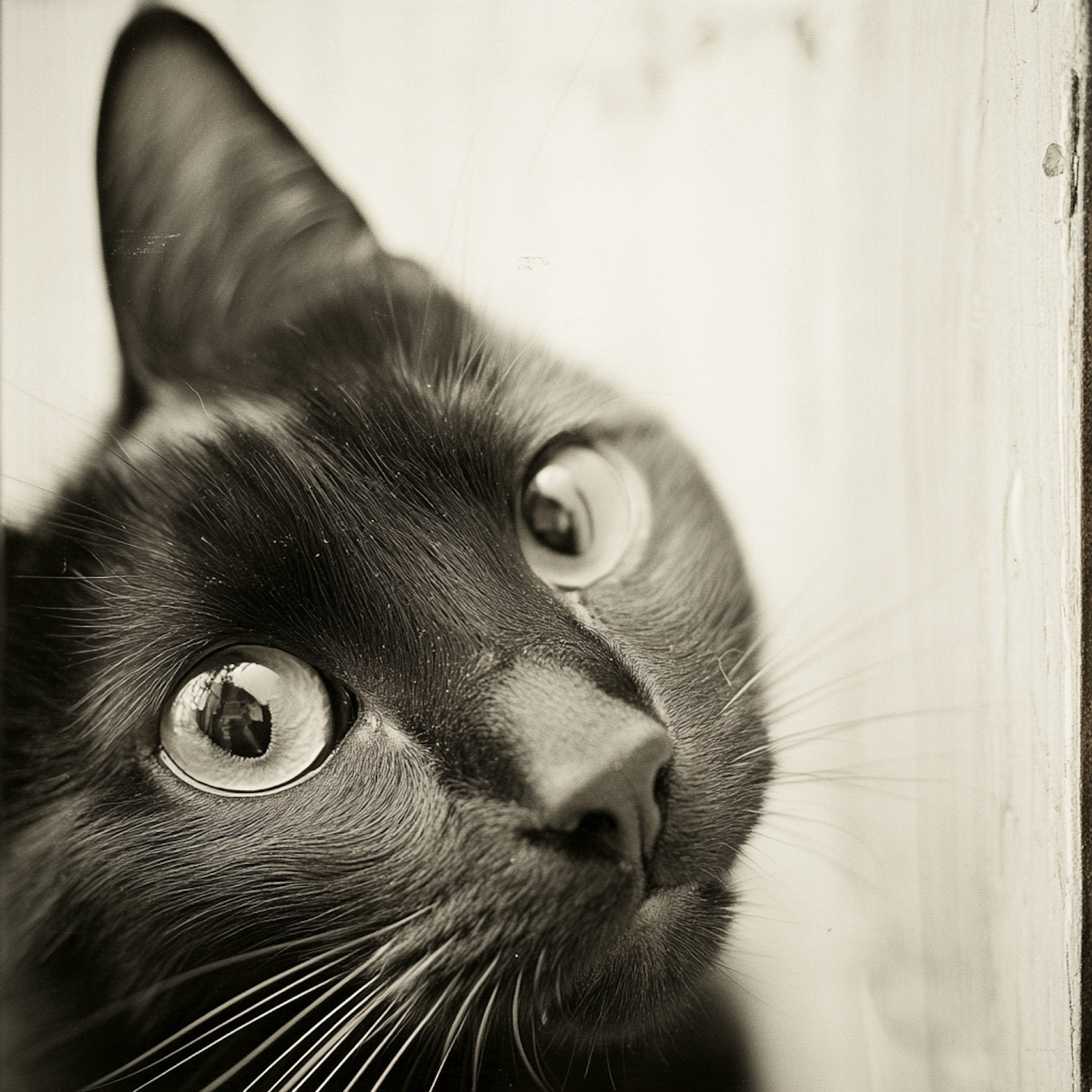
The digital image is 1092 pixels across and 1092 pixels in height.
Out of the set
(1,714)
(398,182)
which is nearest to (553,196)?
(398,182)

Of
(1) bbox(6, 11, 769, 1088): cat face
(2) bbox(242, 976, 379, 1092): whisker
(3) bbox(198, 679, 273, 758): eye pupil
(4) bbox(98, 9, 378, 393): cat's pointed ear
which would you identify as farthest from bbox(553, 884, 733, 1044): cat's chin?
(4) bbox(98, 9, 378, 393): cat's pointed ear

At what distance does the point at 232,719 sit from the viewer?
50 cm

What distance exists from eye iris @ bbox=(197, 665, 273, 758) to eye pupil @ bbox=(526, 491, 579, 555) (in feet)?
0.66

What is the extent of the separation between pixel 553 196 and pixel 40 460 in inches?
14.4

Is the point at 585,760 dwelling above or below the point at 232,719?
above

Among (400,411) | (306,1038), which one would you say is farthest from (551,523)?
(306,1038)

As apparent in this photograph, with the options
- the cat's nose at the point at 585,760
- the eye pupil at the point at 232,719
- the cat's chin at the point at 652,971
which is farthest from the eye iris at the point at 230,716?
the cat's chin at the point at 652,971

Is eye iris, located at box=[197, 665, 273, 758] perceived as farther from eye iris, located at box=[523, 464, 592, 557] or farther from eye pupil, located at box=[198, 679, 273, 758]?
eye iris, located at box=[523, 464, 592, 557]

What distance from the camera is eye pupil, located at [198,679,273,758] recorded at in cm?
50

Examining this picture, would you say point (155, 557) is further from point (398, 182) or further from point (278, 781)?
point (398, 182)

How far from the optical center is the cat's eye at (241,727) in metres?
0.50

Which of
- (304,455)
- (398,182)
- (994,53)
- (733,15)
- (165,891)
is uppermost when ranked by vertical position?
(994,53)

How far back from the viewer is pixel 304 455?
527 mm

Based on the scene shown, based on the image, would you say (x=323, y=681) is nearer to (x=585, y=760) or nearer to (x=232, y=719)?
(x=232, y=719)
